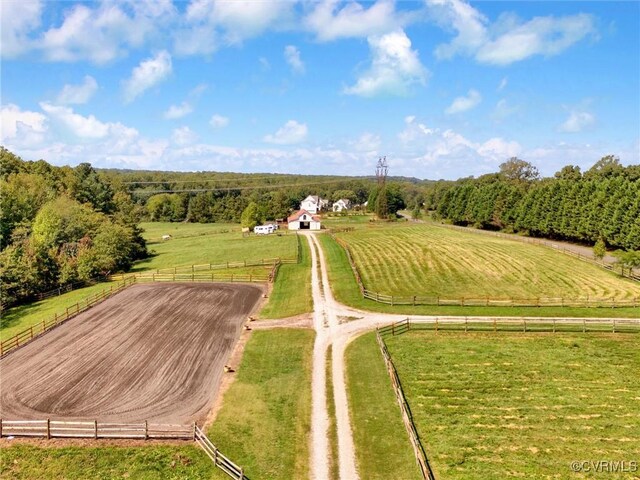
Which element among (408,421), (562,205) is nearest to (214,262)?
(408,421)

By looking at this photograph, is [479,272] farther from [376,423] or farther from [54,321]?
[54,321]

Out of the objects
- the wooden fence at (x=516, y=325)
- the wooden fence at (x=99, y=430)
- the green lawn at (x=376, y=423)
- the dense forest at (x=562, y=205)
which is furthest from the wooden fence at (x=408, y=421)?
the dense forest at (x=562, y=205)

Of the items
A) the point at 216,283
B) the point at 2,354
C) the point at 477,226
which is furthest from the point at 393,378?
the point at 477,226

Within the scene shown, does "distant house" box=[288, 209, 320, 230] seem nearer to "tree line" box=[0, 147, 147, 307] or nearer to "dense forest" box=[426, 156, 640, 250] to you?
"tree line" box=[0, 147, 147, 307]

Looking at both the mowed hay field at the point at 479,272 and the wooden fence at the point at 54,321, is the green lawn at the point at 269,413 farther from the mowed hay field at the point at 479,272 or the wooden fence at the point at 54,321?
the mowed hay field at the point at 479,272

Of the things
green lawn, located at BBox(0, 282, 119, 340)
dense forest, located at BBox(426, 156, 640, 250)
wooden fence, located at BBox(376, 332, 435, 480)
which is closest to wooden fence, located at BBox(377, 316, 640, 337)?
wooden fence, located at BBox(376, 332, 435, 480)

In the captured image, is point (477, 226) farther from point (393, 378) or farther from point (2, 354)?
point (2, 354)
